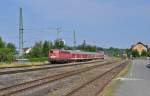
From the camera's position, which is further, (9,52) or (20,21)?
(9,52)

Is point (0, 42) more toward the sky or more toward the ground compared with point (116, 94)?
more toward the sky

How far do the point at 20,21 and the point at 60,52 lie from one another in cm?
1478

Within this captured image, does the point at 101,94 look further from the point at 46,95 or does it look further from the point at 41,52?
the point at 41,52

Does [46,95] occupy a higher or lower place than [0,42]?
lower

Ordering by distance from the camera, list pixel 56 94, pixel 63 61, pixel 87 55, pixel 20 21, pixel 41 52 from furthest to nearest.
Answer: pixel 41 52
pixel 87 55
pixel 63 61
pixel 20 21
pixel 56 94

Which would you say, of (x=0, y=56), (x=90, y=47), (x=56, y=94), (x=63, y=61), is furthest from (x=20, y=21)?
(x=90, y=47)

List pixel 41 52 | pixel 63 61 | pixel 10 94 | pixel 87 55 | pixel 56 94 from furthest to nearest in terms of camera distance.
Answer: pixel 41 52 → pixel 87 55 → pixel 63 61 → pixel 56 94 → pixel 10 94

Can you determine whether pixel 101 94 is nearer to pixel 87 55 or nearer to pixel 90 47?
pixel 87 55

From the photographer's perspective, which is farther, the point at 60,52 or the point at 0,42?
the point at 0,42

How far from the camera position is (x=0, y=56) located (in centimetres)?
7731

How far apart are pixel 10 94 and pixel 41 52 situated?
365 feet

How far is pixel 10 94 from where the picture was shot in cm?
1908

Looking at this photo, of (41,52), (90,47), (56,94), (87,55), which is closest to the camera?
(56,94)

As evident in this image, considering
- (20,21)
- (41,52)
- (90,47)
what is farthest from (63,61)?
(90,47)
